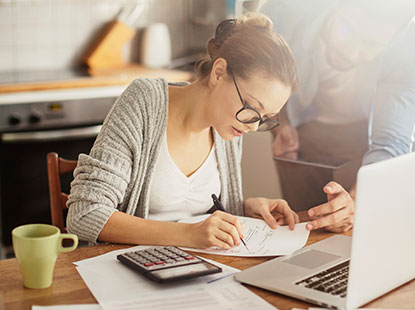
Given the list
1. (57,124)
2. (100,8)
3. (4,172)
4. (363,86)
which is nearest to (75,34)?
(100,8)

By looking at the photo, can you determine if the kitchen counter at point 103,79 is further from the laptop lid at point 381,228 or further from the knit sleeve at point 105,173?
the laptop lid at point 381,228

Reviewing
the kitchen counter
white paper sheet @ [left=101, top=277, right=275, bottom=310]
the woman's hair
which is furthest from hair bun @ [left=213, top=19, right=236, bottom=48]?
the kitchen counter

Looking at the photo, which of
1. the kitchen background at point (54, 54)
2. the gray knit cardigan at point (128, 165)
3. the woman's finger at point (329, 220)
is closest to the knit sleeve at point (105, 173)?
the gray knit cardigan at point (128, 165)

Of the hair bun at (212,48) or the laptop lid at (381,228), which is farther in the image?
the hair bun at (212,48)

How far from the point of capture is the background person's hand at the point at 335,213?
53.9 inches

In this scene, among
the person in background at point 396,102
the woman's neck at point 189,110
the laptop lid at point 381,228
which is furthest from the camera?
the woman's neck at point 189,110

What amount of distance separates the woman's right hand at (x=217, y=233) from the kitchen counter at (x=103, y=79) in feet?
5.39

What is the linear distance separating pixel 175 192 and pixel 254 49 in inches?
17.1

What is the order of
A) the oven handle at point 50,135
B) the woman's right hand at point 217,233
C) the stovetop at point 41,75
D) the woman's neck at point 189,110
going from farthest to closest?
1. the stovetop at point 41,75
2. the oven handle at point 50,135
3. the woman's neck at point 189,110
4. the woman's right hand at point 217,233

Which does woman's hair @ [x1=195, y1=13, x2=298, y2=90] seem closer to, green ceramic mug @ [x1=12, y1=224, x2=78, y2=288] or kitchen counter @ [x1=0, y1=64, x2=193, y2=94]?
green ceramic mug @ [x1=12, y1=224, x2=78, y2=288]

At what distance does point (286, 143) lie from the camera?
1645mm

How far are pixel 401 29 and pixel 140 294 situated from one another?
89 cm

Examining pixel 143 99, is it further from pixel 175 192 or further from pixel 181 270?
pixel 181 270

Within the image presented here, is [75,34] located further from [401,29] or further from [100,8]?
[401,29]
